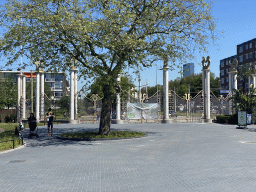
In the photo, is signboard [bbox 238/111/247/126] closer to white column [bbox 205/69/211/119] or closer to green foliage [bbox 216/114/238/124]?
green foliage [bbox 216/114/238/124]

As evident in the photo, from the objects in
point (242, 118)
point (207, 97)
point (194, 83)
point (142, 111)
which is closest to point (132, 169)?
point (242, 118)

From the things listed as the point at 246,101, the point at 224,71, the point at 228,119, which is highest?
the point at 224,71

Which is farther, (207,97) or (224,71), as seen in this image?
(224,71)

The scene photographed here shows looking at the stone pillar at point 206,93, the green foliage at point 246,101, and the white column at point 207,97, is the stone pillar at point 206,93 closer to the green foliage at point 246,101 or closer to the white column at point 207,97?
the white column at point 207,97

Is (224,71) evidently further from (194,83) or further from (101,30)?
(101,30)

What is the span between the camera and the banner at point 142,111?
2984 cm

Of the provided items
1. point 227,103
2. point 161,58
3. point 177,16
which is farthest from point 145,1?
point 227,103

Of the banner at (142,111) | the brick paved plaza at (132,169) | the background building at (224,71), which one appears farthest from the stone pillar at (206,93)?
the background building at (224,71)

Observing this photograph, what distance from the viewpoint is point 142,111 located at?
1187 inches

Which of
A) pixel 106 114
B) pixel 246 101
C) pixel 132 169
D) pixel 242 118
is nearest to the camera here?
pixel 132 169

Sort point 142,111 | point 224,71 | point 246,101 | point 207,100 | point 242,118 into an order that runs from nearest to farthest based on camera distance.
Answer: point 242,118
point 246,101
point 142,111
point 207,100
point 224,71

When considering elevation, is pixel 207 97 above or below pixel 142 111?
above

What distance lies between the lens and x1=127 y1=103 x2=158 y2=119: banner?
29842 millimetres

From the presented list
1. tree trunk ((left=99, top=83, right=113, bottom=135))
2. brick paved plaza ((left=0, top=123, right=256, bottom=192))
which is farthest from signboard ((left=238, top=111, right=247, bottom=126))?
tree trunk ((left=99, top=83, right=113, bottom=135))
